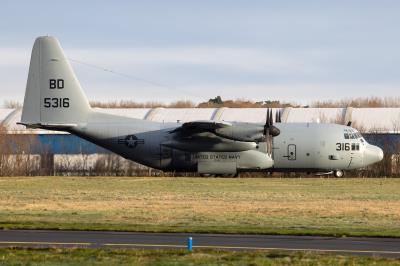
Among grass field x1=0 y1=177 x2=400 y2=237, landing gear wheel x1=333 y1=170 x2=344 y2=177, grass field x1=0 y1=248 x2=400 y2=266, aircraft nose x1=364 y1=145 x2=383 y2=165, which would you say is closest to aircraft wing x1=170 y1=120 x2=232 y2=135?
grass field x1=0 y1=177 x2=400 y2=237

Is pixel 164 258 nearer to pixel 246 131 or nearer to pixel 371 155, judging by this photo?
pixel 246 131

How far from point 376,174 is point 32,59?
27.9 meters

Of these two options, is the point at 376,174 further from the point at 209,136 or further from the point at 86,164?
the point at 86,164

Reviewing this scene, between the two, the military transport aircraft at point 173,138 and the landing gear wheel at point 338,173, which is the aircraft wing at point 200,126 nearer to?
the military transport aircraft at point 173,138

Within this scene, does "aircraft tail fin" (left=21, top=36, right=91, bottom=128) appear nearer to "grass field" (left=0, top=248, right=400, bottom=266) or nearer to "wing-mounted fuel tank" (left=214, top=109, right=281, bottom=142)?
"wing-mounted fuel tank" (left=214, top=109, right=281, bottom=142)

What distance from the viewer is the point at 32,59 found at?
55.9 meters

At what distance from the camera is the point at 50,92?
2218 inches

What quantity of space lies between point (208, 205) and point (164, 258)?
60.1 feet

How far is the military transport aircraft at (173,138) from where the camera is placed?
5578 cm

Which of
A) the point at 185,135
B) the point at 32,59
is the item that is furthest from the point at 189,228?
the point at 32,59

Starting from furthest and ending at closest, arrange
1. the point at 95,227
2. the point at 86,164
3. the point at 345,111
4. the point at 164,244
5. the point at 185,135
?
1. the point at 345,111
2. the point at 86,164
3. the point at 185,135
4. the point at 95,227
5. the point at 164,244

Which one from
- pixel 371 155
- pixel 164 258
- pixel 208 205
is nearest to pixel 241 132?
pixel 371 155

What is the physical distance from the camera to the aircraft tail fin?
55812 millimetres

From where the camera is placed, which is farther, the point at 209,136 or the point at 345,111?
the point at 345,111
